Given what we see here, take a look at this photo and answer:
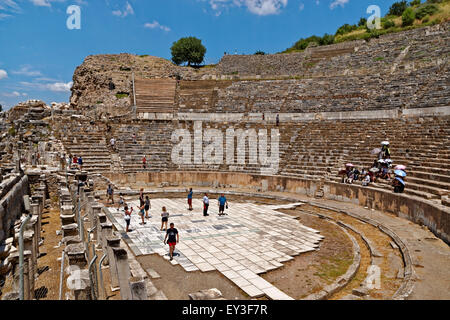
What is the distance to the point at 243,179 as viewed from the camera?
2236cm

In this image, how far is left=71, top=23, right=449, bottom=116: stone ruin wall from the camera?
25.8 meters

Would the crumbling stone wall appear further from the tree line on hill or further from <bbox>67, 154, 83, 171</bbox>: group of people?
the tree line on hill

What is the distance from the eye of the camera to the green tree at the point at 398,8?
169 ft

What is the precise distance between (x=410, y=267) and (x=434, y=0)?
177 ft

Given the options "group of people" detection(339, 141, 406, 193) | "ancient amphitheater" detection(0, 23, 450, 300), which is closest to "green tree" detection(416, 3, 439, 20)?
"ancient amphitheater" detection(0, 23, 450, 300)

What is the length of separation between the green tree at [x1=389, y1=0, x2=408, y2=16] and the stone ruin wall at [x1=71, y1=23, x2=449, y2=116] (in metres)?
20.6

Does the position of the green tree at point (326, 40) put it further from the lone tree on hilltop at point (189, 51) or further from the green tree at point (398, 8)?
the lone tree on hilltop at point (189, 51)

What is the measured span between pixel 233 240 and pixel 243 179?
1117 centimetres

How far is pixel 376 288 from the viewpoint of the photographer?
25.4 ft

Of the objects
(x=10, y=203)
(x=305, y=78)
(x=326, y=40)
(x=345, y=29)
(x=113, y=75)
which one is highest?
(x=345, y=29)

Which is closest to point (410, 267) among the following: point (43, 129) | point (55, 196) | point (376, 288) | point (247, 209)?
point (376, 288)

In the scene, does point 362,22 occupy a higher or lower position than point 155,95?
higher

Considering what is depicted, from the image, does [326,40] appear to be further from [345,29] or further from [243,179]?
[243,179]

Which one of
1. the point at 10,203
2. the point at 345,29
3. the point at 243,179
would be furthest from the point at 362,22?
the point at 10,203
